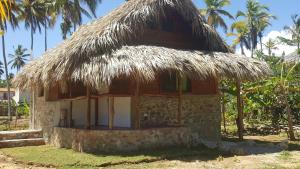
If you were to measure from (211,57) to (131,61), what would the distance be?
10.3 ft

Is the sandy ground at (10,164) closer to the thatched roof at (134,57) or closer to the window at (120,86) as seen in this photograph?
the thatched roof at (134,57)

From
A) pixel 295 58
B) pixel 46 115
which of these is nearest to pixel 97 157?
pixel 46 115

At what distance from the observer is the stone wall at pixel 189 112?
12.9 meters

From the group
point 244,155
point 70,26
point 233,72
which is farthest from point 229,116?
point 70,26

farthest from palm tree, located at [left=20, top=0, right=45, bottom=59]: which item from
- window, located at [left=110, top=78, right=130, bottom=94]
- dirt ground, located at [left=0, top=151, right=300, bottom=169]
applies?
dirt ground, located at [left=0, top=151, right=300, bottom=169]

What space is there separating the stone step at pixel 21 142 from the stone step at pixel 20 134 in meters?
0.51

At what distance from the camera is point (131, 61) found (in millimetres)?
11094

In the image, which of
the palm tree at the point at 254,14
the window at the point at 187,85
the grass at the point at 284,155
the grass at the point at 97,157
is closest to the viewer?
the grass at the point at 97,157

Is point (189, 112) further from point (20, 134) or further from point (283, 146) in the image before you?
point (20, 134)

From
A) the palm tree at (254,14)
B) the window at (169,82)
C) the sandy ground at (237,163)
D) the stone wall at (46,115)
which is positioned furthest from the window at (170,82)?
the palm tree at (254,14)

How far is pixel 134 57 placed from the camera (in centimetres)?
1131

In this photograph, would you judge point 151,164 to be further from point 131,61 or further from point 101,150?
point 131,61

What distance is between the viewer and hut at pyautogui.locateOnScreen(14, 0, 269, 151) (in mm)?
11289

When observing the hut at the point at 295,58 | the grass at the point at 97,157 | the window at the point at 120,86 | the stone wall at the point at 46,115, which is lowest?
the grass at the point at 97,157
